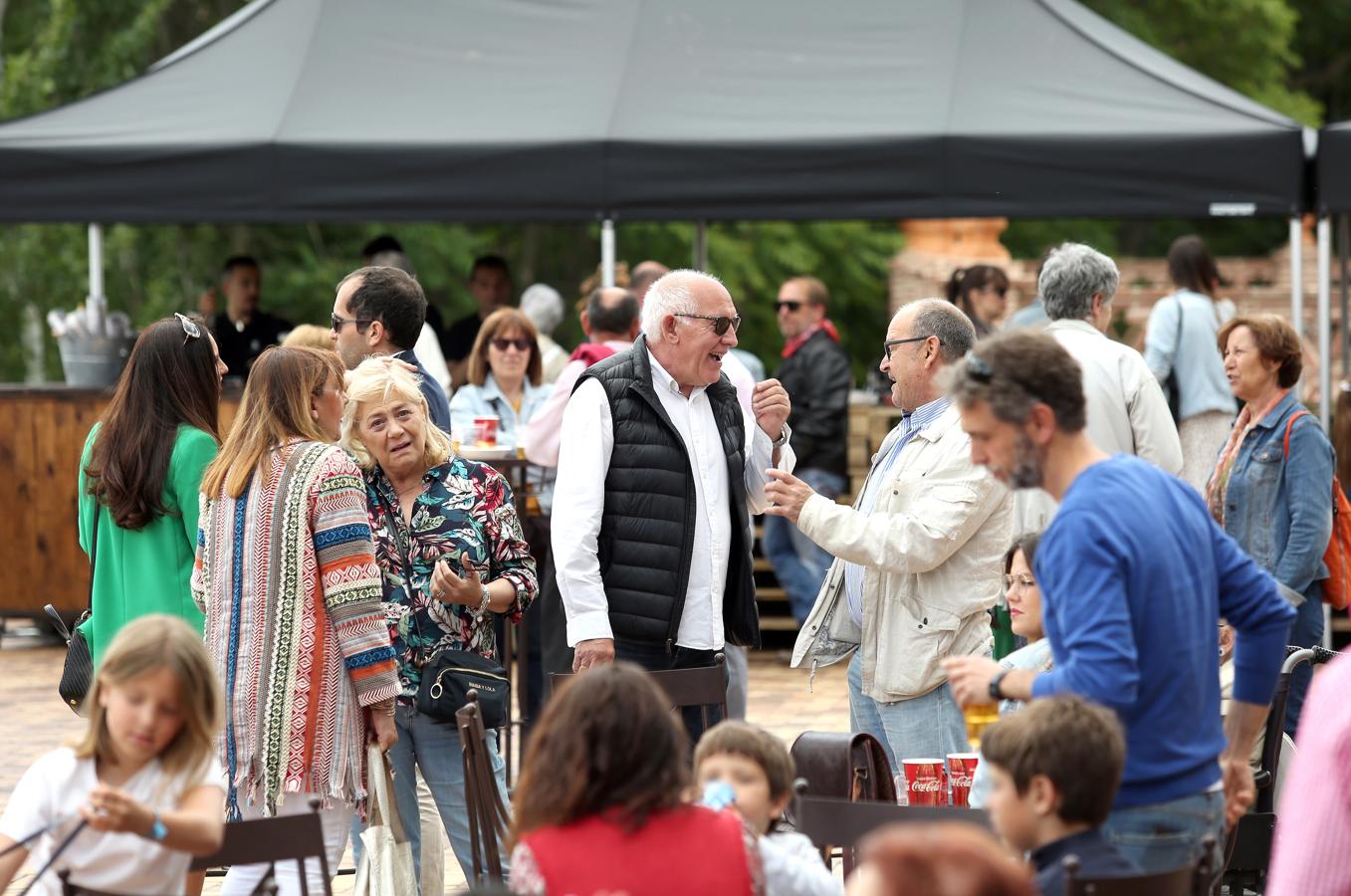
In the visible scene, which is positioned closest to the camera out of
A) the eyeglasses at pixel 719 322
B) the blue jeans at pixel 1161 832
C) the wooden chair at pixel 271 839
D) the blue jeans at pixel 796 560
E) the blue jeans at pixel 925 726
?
the blue jeans at pixel 1161 832

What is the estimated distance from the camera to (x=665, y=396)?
5055mm

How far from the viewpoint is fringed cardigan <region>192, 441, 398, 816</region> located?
425 centimetres

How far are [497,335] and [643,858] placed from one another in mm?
5280

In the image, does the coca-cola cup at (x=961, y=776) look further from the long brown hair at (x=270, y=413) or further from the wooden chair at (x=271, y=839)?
the long brown hair at (x=270, y=413)

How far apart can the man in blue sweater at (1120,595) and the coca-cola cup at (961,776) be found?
92 cm

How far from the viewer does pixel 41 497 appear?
33.6 ft

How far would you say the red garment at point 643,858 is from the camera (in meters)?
2.88

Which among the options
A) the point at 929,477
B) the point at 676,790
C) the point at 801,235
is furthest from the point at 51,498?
the point at 801,235

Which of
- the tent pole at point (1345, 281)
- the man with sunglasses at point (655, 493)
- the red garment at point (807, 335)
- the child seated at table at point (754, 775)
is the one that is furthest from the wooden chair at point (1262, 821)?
the tent pole at point (1345, 281)

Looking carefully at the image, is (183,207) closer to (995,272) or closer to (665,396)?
(995,272)

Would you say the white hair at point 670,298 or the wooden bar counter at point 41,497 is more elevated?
the white hair at point 670,298

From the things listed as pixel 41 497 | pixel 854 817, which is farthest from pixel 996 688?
pixel 41 497

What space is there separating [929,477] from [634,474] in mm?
792

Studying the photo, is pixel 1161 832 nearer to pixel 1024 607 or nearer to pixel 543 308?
pixel 1024 607
